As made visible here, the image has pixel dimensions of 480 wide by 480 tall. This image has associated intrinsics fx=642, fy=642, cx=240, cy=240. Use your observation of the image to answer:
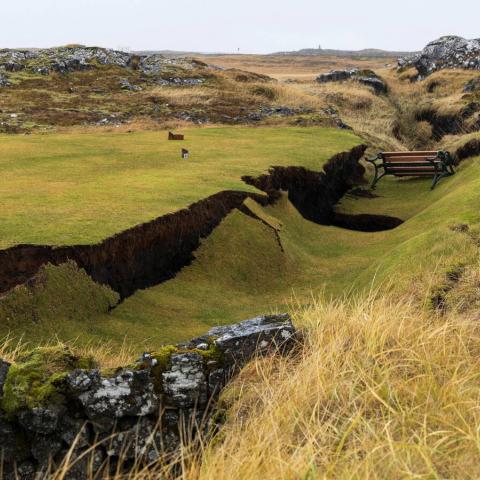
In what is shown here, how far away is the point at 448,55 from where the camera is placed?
5731 centimetres

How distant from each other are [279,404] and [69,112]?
30645mm

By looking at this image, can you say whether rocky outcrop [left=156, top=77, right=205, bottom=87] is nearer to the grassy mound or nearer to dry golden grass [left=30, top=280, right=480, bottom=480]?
the grassy mound

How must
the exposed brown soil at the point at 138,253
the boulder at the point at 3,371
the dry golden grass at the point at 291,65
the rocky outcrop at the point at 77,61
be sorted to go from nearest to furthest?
the boulder at the point at 3,371, the exposed brown soil at the point at 138,253, the rocky outcrop at the point at 77,61, the dry golden grass at the point at 291,65

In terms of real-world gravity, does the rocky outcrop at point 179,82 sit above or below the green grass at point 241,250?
above

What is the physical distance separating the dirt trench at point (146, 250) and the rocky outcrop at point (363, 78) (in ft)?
120

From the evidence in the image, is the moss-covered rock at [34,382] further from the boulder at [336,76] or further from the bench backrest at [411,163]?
the boulder at [336,76]

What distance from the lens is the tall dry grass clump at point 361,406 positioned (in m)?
3.60

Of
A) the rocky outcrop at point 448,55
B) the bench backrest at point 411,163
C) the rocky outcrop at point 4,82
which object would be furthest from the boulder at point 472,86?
the rocky outcrop at point 4,82

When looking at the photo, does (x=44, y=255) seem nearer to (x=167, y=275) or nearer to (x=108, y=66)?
Answer: (x=167, y=275)

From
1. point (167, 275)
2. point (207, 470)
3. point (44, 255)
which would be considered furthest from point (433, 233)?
point (207, 470)

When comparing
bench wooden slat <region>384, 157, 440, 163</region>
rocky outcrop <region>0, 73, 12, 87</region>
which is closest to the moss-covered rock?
bench wooden slat <region>384, 157, 440, 163</region>

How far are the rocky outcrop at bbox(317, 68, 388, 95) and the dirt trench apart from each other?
3644 cm

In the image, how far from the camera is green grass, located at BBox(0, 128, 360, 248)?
31.1 ft

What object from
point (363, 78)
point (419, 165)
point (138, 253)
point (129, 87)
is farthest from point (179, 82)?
point (138, 253)
